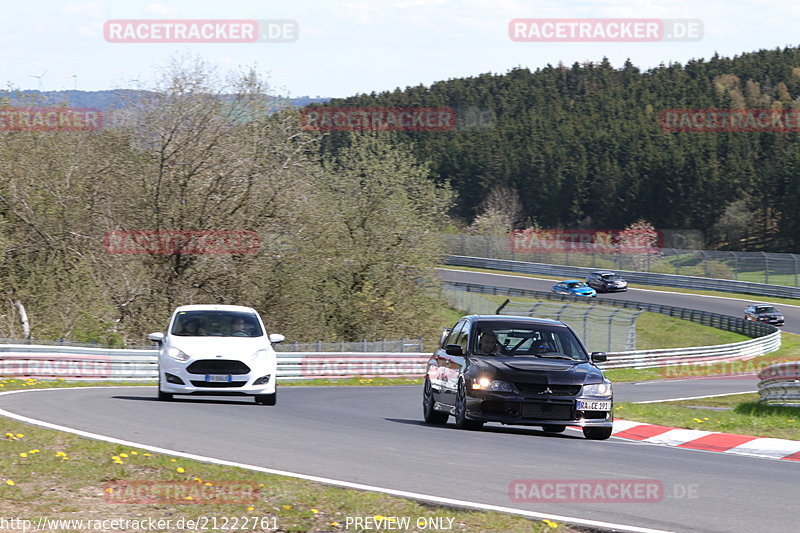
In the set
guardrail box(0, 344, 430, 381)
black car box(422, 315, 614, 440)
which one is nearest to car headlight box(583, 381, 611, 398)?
black car box(422, 315, 614, 440)

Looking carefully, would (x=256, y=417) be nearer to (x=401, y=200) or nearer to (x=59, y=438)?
(x=59, y=438)

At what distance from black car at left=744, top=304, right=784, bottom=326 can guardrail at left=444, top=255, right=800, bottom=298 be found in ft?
36.9

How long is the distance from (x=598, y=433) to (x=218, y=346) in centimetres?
636

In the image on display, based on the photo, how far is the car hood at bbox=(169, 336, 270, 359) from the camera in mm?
16797

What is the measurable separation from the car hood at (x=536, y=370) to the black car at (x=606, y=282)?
195ft

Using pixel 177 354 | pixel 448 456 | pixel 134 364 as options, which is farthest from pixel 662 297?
pixel 448 456

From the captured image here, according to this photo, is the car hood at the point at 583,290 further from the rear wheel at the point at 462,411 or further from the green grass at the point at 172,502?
the green grass at the point at 172,502

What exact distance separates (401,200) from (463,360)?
30296mm

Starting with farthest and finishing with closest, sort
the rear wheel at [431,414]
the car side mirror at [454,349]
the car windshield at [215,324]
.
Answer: the car windshield at [215,324]
the rear wheel at [431,414]
the car side mirror at [454,349]

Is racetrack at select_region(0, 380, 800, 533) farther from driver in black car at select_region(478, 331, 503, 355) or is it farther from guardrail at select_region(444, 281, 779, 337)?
guardrail at select_region(444, 281, 779, 337)

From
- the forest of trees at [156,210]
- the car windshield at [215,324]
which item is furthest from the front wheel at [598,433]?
the forest of trees at [156,210]

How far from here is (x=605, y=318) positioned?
4194 centimetres

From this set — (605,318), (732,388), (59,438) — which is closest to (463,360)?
(59,438)

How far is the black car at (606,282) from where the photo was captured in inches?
2839
